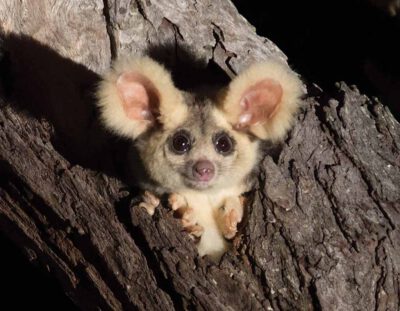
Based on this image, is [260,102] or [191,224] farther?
[191,224]

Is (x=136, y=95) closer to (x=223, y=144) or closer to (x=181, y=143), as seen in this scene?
(x=181, y=143)

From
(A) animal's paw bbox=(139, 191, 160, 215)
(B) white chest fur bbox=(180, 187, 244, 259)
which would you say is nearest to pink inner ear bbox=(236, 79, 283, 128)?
(B) white chest fur bbox=(180, 187, 244, 259)

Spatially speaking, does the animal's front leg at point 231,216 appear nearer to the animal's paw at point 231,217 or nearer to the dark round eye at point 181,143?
the animal's paw at point 231,217

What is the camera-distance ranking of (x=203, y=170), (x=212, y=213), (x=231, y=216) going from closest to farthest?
1. (x=203, y=170)
2. (x=231, y=216)
3. (x=212, y=213)

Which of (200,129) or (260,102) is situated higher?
(260,102)

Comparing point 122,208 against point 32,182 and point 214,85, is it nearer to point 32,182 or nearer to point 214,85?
point 32,182

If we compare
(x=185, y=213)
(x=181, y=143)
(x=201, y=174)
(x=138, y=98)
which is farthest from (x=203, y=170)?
(x=138, y=98)

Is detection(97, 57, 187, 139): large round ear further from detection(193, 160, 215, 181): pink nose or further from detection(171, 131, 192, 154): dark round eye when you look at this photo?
detection(193, 160, 215, 181): pink nose

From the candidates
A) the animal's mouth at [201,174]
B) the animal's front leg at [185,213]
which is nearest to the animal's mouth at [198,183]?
the animal's mouth at [201,174]
